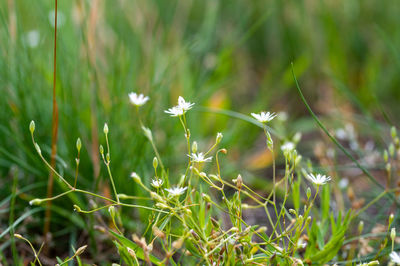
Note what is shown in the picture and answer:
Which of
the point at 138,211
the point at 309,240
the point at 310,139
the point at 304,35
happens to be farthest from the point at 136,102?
the point at 304,35

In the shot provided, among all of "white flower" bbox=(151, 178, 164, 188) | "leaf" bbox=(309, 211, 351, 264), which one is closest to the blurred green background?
"white flower" bbox=(151, 178, 164, 188)

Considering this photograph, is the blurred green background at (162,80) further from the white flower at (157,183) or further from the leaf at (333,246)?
the leaf at (333,246)

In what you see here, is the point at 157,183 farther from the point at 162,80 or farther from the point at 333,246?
the point at 162,80

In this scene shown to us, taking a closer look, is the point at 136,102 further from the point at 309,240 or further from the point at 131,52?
the point at 131,52

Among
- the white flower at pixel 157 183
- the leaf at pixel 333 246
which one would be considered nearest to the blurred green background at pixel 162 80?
the white flower at pixel 157 183

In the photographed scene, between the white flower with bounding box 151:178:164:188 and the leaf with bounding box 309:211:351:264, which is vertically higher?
the white flower with bounding box 151:178:164:188

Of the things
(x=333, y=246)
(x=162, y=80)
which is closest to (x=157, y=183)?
(x=333, y=246)

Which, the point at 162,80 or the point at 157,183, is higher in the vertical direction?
the point at 157,183

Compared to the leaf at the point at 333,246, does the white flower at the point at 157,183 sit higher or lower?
higher

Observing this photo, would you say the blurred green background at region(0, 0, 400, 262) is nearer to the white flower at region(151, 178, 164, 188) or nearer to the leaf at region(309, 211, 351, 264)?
the white flower at region(151, 178, 164, 188)
